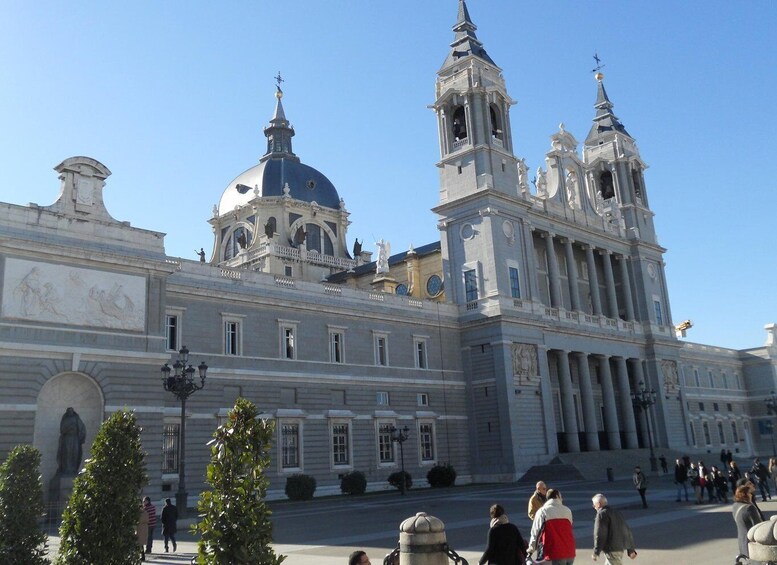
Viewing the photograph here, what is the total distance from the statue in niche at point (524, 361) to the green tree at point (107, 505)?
121ft

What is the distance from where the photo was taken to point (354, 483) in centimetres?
3597

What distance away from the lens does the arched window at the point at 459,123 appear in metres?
51.6

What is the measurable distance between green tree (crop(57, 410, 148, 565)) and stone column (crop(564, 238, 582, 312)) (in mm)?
46918

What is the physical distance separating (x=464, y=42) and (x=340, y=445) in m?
30.3

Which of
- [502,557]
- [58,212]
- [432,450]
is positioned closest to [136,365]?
[58,212]

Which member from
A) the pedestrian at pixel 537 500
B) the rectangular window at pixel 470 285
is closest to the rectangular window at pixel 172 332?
the rectangular window at pixel 470 285

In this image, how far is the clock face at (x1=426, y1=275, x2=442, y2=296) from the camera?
56.7m

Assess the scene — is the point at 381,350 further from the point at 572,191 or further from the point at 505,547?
the point at 505,547

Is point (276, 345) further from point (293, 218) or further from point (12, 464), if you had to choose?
point (293, 218)

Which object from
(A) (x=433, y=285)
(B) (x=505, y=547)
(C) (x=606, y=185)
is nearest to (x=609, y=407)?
(A) (x=433, y=285)

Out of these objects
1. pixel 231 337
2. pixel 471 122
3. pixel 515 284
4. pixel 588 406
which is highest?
pixel 471 122

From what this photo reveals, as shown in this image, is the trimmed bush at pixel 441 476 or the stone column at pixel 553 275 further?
the stone column at pixel 553 275

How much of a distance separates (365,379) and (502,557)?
32.3m

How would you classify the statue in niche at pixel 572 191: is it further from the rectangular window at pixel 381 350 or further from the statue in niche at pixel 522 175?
the rectangular window at pixel 381 350
